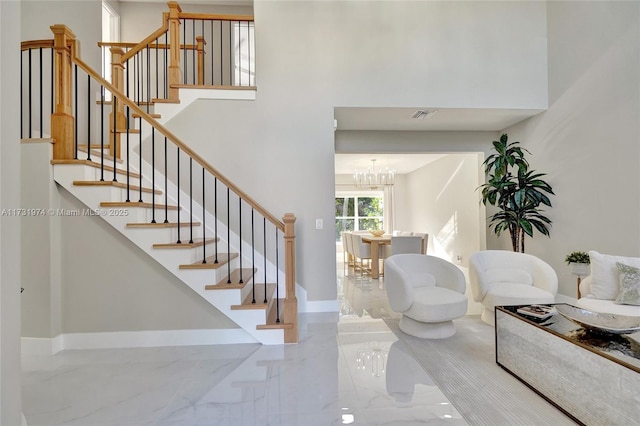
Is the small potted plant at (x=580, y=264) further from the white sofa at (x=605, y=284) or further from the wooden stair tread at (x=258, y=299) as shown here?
the wooden stair tread at (x=258, y=299)

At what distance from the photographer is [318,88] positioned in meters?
3.97

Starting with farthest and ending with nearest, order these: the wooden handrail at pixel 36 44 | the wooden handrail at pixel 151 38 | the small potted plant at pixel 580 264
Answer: the wooden handrail at pixel 151 38, the small potted plant at pixel 580 264, the wooden handrail at pixel 36 44

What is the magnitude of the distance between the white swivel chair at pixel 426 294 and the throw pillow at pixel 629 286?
121 cm

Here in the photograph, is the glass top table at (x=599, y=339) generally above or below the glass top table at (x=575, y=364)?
above

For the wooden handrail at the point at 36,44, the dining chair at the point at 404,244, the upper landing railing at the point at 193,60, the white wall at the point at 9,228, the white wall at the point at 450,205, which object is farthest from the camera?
the white wall at the point at 450,205

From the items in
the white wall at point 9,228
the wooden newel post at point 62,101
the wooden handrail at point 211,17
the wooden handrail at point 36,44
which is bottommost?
the white wall at point 9,228

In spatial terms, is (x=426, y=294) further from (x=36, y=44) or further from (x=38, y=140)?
(x=36, y=44)

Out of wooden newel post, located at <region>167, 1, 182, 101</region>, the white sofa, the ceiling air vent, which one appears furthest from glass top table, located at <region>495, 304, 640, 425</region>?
wooden newel post, located at <region>167, 1, 182, 101</region>

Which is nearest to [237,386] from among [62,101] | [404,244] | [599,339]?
[599,339]

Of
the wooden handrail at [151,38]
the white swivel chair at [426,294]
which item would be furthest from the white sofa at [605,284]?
the wooden handrail at [151,38]

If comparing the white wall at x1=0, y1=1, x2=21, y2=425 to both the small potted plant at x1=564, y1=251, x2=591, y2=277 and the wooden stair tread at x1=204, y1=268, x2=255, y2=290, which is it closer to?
the wooden stair tread at x1=204, y1=268, x2=255, y2=290

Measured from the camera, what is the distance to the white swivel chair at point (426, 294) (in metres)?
2.88

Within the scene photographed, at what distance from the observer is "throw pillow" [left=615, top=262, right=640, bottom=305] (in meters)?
2.56

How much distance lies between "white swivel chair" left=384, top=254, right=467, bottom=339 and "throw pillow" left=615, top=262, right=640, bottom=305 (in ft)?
3.98
